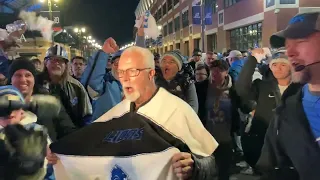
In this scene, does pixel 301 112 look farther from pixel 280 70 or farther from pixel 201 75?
pixel 201 75

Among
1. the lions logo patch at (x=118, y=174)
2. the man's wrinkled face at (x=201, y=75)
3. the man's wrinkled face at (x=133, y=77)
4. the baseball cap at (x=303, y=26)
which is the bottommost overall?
the lions logo patch at (x=118, y=174)

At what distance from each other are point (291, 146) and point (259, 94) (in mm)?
2662

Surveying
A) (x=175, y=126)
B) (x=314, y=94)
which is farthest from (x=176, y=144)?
(x=314, y=94)

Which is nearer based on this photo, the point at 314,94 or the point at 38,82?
the point at 314,94

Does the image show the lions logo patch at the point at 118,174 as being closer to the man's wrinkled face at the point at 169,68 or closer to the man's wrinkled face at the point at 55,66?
the man's wrinkled face at the point at 55,66

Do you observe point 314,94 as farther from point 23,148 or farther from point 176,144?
point 23,148

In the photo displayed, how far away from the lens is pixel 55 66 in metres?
4.85

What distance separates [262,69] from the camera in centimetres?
505

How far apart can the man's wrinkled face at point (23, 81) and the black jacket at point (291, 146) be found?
230 centimetres

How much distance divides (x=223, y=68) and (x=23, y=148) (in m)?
3.55

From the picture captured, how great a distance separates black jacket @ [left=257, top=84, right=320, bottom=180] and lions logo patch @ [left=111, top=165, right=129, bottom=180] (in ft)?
2.98

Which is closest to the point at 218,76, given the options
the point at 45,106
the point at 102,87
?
the point at 102,87

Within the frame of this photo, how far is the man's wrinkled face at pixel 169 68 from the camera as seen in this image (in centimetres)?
532

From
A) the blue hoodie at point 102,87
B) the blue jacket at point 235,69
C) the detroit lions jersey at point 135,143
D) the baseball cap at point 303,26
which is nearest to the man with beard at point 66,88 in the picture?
the blue hoodie at point 102,87
